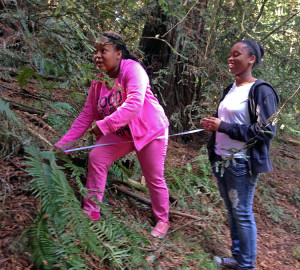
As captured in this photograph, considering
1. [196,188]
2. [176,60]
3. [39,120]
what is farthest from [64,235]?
[176,60]

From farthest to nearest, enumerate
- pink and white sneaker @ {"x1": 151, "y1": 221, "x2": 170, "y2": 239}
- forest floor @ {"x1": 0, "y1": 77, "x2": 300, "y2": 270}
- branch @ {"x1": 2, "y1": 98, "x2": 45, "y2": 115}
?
branch @ {"x1": 2, "y1": 98, "x2": 45, "y2": 115} < pink and white sneaker @ {"x1": 151, "y1": 221, "x2": 170, "y2": 239} < forest floor @ {"x1": 0, "y1": 77, "x2": 300, "y2": 270}

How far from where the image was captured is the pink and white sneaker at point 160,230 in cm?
327

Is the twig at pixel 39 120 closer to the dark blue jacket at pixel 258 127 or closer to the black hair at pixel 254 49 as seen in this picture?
the dark blue jacket at pixel 258 127

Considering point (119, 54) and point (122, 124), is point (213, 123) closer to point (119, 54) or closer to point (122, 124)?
point (122, 124)

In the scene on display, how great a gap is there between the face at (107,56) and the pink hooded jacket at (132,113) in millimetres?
81

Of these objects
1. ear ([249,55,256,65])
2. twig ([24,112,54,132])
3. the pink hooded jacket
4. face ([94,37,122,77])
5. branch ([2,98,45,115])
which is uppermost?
ear ([249,55,256,65])

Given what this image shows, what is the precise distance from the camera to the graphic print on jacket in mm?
3057

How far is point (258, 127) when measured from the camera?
2.68m

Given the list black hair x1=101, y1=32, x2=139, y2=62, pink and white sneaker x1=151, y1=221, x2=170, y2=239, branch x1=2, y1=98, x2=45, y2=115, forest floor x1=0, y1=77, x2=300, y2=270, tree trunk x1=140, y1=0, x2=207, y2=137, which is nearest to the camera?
forest floor x1=0, y1=77, x2=300, y2=270

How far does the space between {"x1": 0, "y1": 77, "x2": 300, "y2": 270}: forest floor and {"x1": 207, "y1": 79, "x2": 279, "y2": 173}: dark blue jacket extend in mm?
1187

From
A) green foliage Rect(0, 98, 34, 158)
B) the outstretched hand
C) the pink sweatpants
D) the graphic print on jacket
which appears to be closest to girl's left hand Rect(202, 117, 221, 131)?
the pink sweatpants

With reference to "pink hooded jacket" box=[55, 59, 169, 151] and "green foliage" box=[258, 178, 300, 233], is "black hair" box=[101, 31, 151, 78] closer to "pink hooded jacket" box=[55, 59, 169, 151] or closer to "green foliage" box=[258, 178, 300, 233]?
"pink hooded jacket" box=[55, 59, 169, 151]


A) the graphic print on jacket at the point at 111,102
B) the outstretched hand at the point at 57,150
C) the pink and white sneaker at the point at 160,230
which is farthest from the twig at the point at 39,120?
the pink and white sneaker at the point at 160,230

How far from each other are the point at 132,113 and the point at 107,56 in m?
0.67
